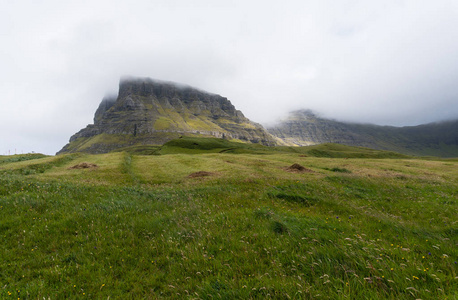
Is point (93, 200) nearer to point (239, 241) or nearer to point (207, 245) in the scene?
point (207, 245)

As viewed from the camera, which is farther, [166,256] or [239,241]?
[239,241]

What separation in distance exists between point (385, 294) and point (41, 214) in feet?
39.6

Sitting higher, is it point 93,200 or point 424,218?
point 93,200

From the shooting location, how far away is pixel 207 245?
20.0ft

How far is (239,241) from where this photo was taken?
20.0 feet

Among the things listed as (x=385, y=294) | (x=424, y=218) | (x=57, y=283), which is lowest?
(x=424, y=218)

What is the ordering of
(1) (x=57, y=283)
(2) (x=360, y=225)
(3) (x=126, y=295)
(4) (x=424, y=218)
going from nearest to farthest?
(3) (x=126, y=295) → (1) (x=57, y=283) → (2) (x=360, y=225) → (4) (x=424, y=218)

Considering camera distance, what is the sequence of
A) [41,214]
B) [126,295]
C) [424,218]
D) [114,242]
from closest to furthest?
1. [126,295]
2. [114,242]
3. [41,214]
4. [424,218]

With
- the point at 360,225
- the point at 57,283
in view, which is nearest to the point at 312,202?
the point at 360,225

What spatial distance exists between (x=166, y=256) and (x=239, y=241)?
220 cm

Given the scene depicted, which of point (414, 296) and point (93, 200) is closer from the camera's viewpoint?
point (414, 296)

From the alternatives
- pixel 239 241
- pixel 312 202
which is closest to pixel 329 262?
pixel 239 241

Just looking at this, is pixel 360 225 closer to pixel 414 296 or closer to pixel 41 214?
pixel 414 296

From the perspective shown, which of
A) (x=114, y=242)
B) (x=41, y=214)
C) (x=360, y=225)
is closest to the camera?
(x=114, y=242)
